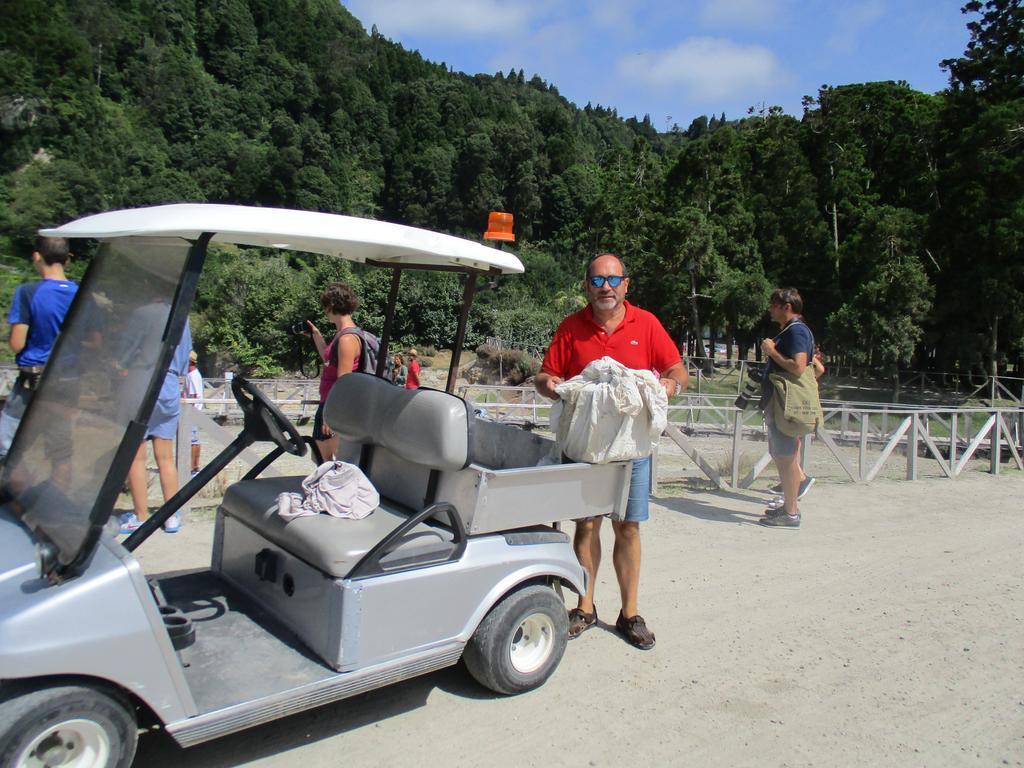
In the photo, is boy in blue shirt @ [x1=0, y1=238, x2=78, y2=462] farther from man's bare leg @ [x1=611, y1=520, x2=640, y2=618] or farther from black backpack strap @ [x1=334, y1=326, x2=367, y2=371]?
man's bare leg @ [x1=611, y1=520, x2=640, y2=618]

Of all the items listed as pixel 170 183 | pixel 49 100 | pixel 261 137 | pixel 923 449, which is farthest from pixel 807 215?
pixel 261 137

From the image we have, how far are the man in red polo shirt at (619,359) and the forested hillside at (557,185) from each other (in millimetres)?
30000

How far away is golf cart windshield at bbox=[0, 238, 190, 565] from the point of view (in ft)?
8.34

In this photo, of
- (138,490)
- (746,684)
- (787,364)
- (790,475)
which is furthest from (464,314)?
(790,475)

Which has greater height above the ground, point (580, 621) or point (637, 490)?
point (637, 490)

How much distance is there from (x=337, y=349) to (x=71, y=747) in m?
2.91

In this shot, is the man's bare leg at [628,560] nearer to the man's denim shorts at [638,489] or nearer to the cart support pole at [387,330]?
the man's denim shorts at [638,489]

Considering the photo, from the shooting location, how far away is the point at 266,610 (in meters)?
3.25

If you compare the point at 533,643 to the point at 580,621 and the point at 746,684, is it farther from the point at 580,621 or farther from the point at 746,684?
the point at 746,684

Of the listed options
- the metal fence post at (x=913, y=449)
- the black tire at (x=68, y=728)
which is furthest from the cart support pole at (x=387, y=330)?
the metal fence post at (x=913, y=449)

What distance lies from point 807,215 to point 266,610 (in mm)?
41115

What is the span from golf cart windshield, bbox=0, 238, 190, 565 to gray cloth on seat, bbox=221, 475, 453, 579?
0.78m

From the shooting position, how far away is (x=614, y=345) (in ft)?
12.9

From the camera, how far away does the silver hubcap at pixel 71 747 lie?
2.23m
